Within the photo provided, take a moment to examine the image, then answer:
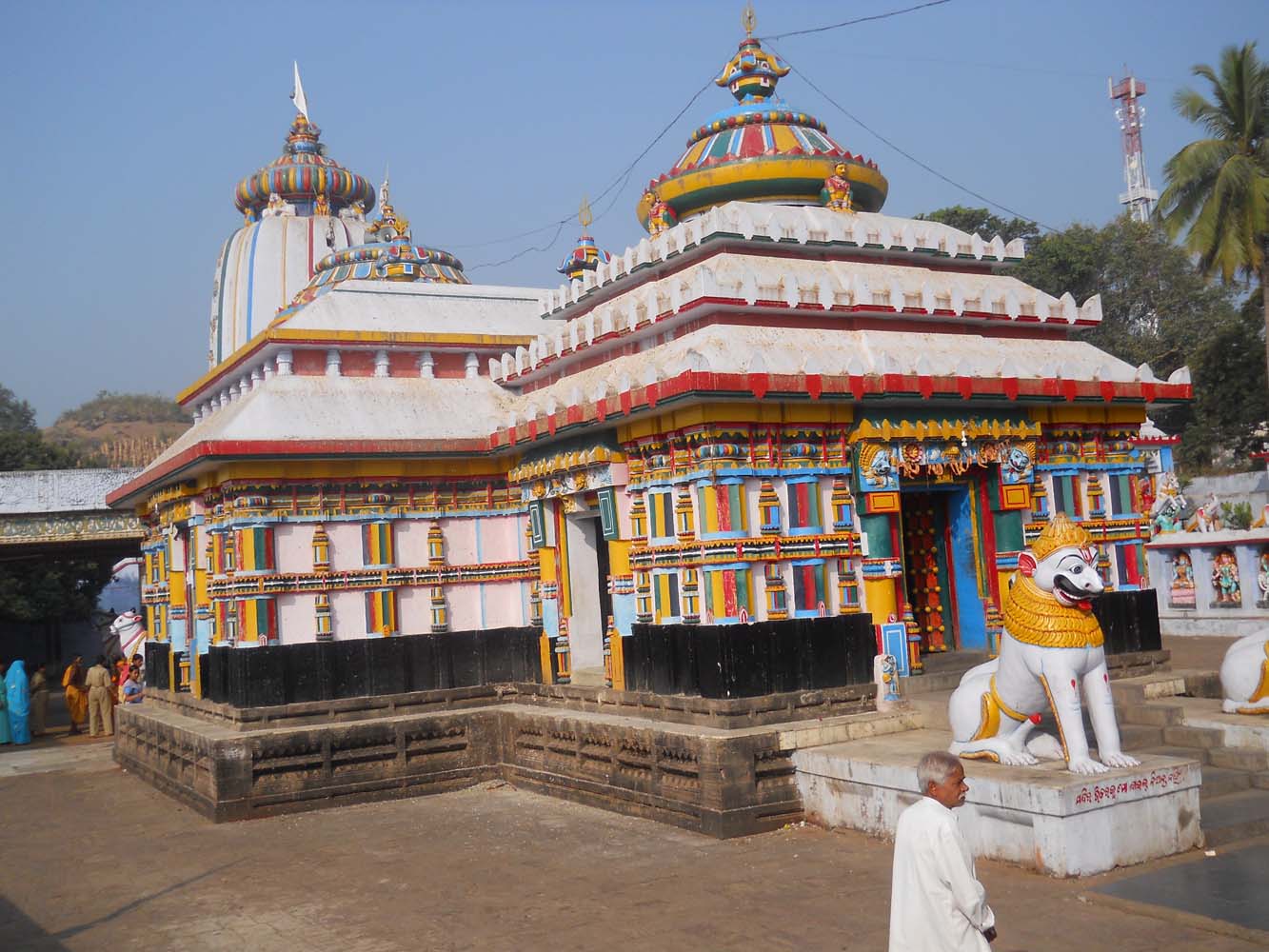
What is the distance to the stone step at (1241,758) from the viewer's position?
986 centimetres

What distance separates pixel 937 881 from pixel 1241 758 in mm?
6396

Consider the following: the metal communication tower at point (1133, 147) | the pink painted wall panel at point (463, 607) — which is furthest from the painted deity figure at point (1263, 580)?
the metal communication tower at point (1133, 147)

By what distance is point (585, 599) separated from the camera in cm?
1495

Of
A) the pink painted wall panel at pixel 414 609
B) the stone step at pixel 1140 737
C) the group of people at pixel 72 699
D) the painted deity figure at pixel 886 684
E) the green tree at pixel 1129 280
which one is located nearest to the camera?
the stone step at pixel 1140 737

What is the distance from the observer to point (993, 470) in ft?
42.6

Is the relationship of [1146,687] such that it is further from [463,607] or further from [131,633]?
[131,633]

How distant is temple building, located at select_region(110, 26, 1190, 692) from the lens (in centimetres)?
1171

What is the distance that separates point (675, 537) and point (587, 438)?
208 centimetres

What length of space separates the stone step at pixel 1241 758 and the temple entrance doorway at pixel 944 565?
3.26 m

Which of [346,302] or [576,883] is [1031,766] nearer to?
[576,883]

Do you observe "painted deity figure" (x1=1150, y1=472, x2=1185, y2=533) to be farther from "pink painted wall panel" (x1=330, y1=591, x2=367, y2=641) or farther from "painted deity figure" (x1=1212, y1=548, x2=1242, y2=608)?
"pink painted wall panel" (x1=330, y1=591, x2=367, y2=641)

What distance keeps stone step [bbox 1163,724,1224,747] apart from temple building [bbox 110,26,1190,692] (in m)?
2.66

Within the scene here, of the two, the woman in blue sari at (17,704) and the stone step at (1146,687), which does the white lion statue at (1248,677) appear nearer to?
the stone step at (1146,687)

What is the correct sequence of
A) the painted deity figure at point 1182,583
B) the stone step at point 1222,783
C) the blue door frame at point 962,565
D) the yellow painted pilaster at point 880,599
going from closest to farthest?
the stone step at point 1222,783
the yellow painted pilaster at point 880,599
the blue door frame at point 962,565
the painted deity figure at point 1182,583
